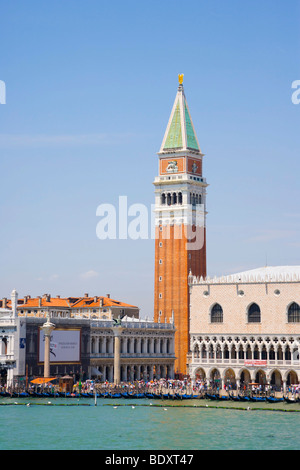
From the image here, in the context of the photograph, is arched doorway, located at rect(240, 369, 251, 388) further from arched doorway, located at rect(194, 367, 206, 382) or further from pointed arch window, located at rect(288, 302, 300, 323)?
pointed arch window, located at rect(288, 302, 300, 323)

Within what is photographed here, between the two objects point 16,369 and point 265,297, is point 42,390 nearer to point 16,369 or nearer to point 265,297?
point 16,369

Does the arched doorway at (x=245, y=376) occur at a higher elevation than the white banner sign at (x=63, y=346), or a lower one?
lower

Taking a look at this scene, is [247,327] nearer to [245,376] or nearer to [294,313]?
[245,376]

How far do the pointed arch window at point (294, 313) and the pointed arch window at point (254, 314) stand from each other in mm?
3168

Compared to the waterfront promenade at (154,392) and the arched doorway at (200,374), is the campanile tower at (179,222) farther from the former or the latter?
the waterfront promenade at (154,392)

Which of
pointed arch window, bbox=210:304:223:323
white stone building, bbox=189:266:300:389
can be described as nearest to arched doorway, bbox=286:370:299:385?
white stone building, bbox=189:266:300:389

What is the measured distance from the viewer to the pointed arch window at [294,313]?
84.5 metres

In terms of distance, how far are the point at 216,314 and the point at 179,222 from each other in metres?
14.0

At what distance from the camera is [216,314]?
3529 inches

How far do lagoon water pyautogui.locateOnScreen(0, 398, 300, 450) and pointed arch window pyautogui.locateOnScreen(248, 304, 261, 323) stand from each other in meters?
16.7

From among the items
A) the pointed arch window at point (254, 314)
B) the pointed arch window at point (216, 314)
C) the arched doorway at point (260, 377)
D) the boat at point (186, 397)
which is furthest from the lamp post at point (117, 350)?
the arched doorway at point (260, 377)

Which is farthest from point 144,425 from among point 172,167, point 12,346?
point 172,167

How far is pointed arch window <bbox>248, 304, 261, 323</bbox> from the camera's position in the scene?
3428 inches

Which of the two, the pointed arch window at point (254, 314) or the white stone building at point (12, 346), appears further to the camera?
the pointed arch window at point (254, 314)
